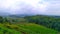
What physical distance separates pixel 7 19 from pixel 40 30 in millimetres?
5595

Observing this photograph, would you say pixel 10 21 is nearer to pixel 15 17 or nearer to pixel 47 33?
pixel 15 17

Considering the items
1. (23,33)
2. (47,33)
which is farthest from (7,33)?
(47,33)

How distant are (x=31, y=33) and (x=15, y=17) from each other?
396 inches

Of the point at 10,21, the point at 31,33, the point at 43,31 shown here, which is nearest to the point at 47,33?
the point at 43,31

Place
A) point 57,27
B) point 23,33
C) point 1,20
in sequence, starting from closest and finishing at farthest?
point 23,33, point 1,20, point 57,27

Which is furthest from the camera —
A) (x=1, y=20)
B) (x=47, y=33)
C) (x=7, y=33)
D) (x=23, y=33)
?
(x=1, y=20)

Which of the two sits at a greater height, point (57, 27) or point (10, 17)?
point (10, 17)

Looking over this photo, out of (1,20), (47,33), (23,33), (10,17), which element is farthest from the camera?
(10,17)

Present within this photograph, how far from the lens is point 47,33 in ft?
76.8

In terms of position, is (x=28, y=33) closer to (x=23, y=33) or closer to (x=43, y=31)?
(x=23, y=33)

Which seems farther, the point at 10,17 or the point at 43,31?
the point at 10,17

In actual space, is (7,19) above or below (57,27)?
above

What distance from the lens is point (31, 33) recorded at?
2088cm

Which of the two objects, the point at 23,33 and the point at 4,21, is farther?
the point at 4,21
